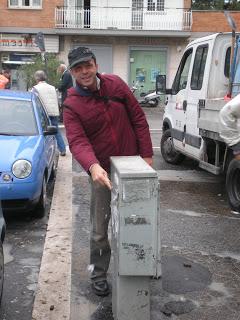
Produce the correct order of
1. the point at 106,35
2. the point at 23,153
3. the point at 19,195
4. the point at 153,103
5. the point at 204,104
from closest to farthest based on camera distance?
the point at 19,195 < the point at 23,153 < the point at 204,104 < the point at 153,103 < the point at 106,35

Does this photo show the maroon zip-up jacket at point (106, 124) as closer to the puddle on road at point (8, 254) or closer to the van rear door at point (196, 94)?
the puddle on road at point (8, 254)

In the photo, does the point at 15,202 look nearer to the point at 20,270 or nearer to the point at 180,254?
the point at 20,270

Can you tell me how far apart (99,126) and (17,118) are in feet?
11.7

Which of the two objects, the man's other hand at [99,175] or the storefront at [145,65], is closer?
the man's other hand at [99,175]

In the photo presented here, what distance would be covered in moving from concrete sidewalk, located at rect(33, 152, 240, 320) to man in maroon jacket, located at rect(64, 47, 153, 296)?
0.38m

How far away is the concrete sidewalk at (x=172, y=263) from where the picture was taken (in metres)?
4.04

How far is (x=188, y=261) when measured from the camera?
5070 mm

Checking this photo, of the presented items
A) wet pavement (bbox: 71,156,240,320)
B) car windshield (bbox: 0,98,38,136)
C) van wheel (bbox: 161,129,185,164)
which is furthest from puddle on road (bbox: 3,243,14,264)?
van wheel (bbox: 161,129,185,164)

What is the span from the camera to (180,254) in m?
5.27

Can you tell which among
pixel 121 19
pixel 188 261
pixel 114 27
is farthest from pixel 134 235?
pixel 121 19

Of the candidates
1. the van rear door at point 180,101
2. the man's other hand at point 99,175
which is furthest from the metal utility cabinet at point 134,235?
the van rear door at point 180,101

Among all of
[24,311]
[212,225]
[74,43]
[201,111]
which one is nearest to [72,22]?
[74,43]

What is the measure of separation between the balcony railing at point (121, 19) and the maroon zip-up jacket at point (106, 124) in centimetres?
2566

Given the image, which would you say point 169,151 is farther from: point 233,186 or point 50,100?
point 233,186
